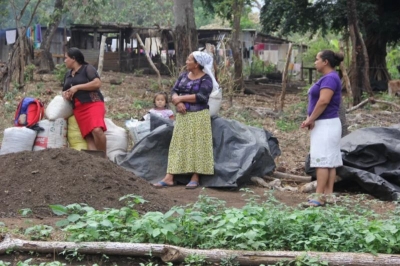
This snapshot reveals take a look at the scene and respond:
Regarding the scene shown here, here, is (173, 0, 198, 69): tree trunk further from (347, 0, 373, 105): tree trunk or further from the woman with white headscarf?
the woman with white headscarf

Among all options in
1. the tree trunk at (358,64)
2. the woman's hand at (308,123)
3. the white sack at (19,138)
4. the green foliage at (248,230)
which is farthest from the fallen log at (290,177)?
the tree trunk at (358,64)

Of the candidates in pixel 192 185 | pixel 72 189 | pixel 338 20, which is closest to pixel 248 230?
pixel 72 189

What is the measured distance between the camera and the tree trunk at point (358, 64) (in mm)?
16719

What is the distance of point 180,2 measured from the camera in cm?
2097

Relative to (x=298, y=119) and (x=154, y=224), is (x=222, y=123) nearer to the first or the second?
(x=154, y=224)

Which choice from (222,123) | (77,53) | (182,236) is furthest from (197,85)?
(182,236)

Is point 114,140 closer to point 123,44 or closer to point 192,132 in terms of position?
point 192,132

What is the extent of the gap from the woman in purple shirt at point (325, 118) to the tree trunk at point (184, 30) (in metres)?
12.2

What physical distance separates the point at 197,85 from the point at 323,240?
3447 mm

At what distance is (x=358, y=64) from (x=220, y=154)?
940 cm

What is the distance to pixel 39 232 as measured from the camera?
5383 mm

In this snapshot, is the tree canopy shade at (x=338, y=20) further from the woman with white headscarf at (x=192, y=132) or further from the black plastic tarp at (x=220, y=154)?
the woman with white headscarf at (x=192, y=132)

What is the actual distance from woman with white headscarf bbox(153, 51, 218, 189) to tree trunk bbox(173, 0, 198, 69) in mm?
11287

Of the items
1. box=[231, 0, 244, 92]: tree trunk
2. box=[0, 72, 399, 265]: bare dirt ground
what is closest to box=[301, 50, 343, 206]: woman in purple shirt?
box=[0, 72, 399, 265]: bare dirt ground
